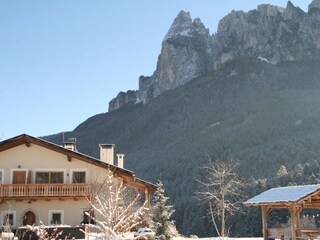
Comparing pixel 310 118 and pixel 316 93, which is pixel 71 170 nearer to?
pixel 310 118

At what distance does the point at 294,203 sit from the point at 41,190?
1477 centimetres

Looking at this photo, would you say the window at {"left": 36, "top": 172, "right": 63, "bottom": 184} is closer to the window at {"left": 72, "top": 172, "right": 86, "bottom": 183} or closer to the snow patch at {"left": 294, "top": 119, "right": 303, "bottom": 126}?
the window at {"left": 72, "top": 172, "right": 86, "bottom": 183}

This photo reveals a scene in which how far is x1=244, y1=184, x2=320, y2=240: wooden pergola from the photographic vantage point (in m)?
24.0

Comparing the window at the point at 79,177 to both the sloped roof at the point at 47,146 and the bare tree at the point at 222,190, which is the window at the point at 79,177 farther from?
the bare tree at the point at 222,190

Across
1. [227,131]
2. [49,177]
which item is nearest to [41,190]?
[49,177]

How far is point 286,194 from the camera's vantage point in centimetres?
2539

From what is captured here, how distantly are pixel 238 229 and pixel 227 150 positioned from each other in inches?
2099

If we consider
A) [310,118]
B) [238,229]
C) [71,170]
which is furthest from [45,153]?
[310,118]

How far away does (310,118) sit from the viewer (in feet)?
414

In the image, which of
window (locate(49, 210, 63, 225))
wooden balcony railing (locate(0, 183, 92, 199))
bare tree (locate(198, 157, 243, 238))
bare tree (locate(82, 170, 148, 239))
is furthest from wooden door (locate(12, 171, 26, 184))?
bare tree (locate(82, 170, 148, 239))

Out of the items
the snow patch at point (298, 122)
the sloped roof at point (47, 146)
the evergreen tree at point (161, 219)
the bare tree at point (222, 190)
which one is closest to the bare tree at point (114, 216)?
the evergreen tree at point (161, 219)

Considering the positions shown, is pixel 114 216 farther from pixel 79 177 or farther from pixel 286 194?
pixel 79 177

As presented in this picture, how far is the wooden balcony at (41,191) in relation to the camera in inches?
1160

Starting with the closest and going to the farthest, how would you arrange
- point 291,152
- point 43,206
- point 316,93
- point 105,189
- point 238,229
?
point 105,189 < point 43,206 < point 238,229 < point 291,152 < point 316,93
